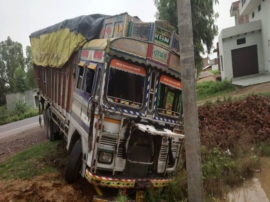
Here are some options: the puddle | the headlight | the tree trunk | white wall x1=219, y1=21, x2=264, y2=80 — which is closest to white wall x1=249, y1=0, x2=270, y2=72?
white wall x1=219, y1=21, x2=264, y2=80

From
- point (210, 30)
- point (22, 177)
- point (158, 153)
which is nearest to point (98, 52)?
point (158, 153)

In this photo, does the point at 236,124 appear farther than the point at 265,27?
No

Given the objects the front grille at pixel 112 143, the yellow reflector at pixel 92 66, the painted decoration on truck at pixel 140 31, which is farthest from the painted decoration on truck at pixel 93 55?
the front grille at pixel 112 143

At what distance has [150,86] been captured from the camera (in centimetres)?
589

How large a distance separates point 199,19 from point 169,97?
13164 millimetres

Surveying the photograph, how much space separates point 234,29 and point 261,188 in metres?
16.6

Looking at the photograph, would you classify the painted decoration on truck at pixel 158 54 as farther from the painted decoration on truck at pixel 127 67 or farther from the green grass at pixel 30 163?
the green grass at pixel 30 163

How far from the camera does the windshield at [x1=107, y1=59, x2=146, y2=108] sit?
5602 mm

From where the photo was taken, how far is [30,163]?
8.69 m

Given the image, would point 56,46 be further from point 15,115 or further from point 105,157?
point 15,115

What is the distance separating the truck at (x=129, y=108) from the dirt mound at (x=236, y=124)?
3.08 m

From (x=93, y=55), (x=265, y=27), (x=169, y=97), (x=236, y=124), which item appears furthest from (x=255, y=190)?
(x=265, y=27)

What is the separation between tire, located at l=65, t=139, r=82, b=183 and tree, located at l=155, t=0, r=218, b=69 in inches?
502

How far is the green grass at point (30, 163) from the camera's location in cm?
784
